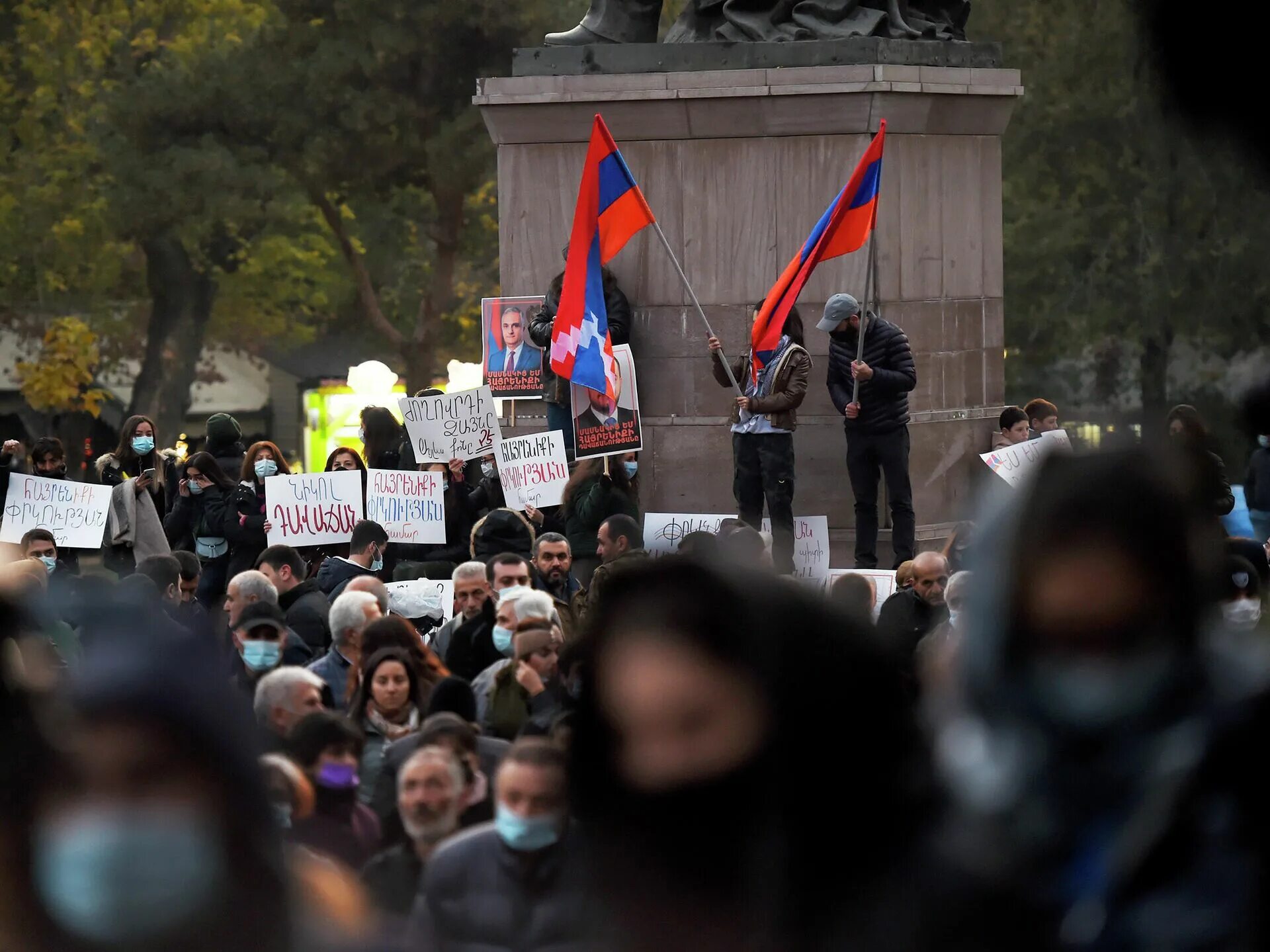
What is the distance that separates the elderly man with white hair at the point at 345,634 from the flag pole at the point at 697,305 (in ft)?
16.7

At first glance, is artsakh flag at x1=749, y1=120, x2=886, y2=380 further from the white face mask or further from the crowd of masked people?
the crowd of masked people

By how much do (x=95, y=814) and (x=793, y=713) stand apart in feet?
2.49

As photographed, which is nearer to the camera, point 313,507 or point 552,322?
point 313,507

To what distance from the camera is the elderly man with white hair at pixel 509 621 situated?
6.66 metres

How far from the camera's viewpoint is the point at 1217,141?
2246 millimetres

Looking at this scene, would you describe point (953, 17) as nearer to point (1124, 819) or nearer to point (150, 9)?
point (1124, 819)

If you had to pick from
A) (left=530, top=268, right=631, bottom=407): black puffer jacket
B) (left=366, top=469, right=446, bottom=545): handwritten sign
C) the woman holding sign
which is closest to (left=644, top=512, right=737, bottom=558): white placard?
(left=366, top=469, right=446, bottom=545): handwritten sign

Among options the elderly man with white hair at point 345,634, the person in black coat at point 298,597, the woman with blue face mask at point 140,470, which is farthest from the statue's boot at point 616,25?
the elderly man with white hair at point 345,634

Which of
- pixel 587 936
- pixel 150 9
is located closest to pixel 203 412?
pixel 150 9

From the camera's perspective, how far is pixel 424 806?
4.71 m

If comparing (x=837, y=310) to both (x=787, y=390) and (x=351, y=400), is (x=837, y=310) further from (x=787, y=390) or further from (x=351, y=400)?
(x=351, y=400)

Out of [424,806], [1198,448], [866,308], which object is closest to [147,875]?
[1198,448]

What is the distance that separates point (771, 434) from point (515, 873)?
28.3 feet

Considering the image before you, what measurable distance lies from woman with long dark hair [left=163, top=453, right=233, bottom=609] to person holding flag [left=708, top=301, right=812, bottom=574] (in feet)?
9.25
